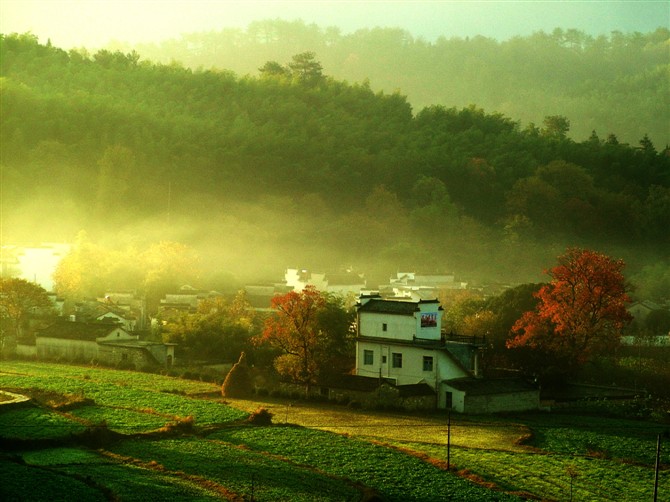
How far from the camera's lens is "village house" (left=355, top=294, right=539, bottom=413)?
26141 millimetres

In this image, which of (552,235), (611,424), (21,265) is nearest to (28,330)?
(21,265)

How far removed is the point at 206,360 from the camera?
32.2 metres

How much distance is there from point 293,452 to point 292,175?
166ft

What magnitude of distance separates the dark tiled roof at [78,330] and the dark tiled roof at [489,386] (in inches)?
453

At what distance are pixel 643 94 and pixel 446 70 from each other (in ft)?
99.8

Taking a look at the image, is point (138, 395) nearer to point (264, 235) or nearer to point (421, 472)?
point (421, 472)

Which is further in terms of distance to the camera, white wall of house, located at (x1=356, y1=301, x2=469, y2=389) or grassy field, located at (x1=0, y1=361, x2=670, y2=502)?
white wall of house, located at (x1=356, y1=301, x2=469, y2=389)

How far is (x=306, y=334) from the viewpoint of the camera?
95.6 feet

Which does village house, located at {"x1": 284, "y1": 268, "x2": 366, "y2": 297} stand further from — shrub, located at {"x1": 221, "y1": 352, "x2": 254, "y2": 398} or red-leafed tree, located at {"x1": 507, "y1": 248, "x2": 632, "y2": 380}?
shrub, located at {"x1": 221, "y1": 352, "x2": 254, "y2": 398}

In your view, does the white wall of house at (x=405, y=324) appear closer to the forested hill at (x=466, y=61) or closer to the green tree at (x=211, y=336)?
the green tree at (x=211, y=336)

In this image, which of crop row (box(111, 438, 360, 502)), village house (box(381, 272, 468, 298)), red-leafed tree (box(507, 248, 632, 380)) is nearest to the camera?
crop row (box(111, 438, 360, 502))

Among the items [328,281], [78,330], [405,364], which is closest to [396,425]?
[405,364]

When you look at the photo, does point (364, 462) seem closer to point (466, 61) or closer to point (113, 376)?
point (113, 376)

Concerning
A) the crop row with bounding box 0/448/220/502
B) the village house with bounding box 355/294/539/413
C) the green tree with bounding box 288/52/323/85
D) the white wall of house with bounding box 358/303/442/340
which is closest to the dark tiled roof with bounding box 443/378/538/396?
the village house with bounding box 355/294/539/413
